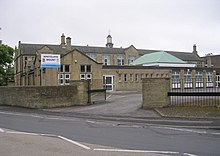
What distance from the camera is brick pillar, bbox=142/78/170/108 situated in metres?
19.3

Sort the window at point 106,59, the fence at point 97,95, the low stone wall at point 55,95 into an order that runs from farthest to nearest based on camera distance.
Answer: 1. the window at point 106,59
2. the fence at point 97,95
3. the low stone wall at point 55,95

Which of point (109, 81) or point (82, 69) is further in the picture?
point (109, 81)

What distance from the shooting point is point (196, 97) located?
19000 mm

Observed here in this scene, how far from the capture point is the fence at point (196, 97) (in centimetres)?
1808

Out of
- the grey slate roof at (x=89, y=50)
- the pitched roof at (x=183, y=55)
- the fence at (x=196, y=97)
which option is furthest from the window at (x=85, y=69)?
the pitched roof at (x=183, y=55)

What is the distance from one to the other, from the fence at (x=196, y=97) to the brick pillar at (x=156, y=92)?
0.44 metres

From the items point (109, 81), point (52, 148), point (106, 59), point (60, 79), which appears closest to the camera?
point (52, 148)

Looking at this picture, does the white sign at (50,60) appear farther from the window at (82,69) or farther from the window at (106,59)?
the window at (106,59)

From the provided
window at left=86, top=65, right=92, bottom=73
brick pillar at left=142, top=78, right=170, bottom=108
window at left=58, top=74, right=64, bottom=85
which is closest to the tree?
window at left=58, top=74, right=64, bottom=85

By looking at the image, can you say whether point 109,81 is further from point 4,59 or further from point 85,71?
point 4,59

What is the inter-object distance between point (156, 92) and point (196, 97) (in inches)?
99.1

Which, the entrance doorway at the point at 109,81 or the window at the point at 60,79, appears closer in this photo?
the window at the point at 60,79

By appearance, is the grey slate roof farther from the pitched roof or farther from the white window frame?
the white window frame

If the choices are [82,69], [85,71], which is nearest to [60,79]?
[82,69]
